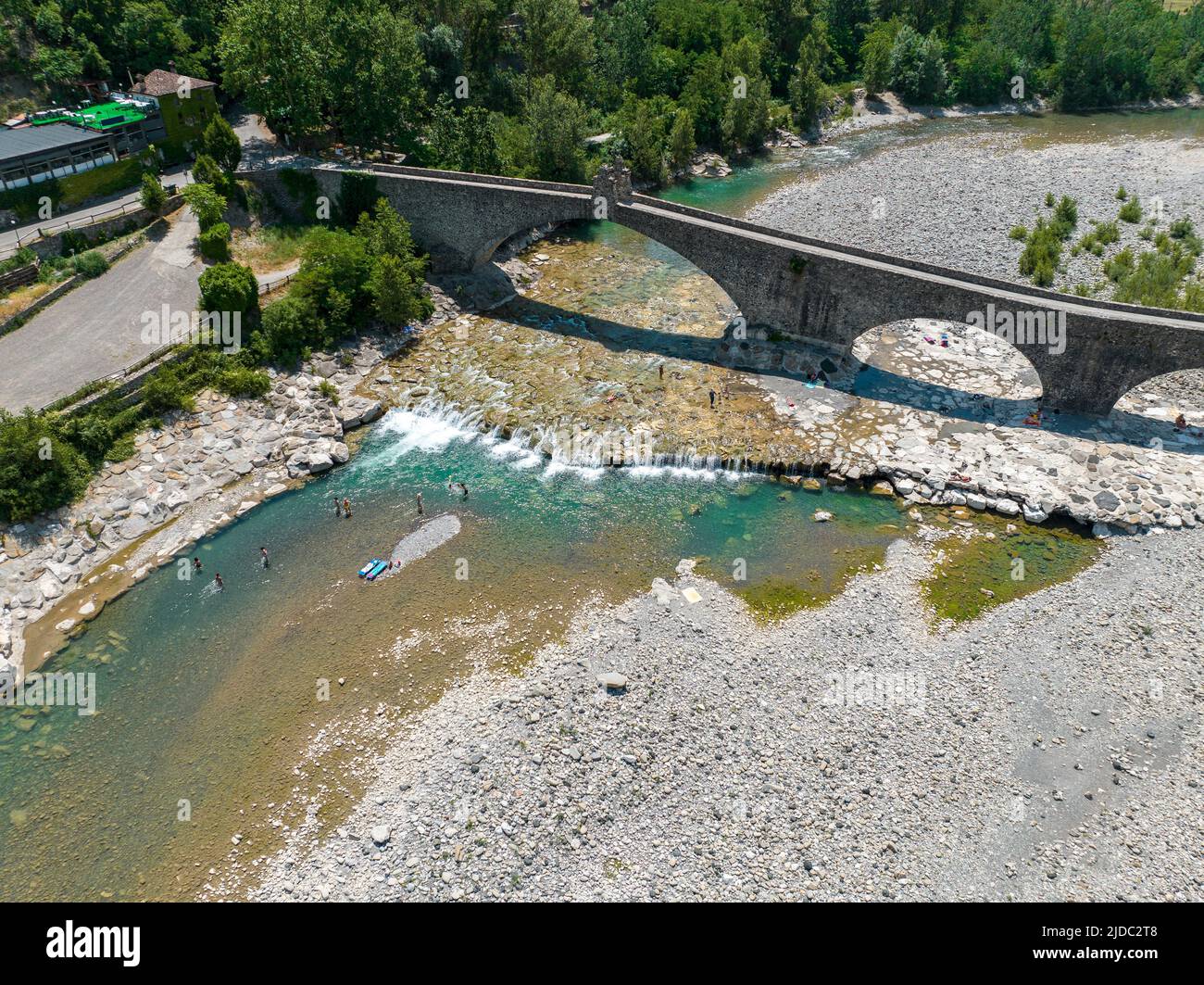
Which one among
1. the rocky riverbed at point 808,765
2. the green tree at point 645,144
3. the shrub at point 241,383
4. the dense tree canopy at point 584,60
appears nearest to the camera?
the rocky riverbed at point 808,765

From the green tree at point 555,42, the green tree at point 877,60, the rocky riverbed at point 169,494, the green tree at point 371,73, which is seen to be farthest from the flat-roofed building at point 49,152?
the green tree at point 877,60

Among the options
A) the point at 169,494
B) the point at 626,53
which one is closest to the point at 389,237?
the point at 169,494

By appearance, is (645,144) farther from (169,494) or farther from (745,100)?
(169,494)

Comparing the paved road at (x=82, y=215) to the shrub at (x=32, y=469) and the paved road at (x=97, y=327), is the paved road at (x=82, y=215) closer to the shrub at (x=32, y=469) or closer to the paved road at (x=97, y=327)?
the paved road at (x=97, y=327)

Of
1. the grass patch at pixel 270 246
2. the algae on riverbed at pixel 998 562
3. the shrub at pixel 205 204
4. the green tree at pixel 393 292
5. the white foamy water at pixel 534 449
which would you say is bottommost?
the algae on riverbed at pixel 998 562

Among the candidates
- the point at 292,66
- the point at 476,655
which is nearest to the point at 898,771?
the point at 476,655
